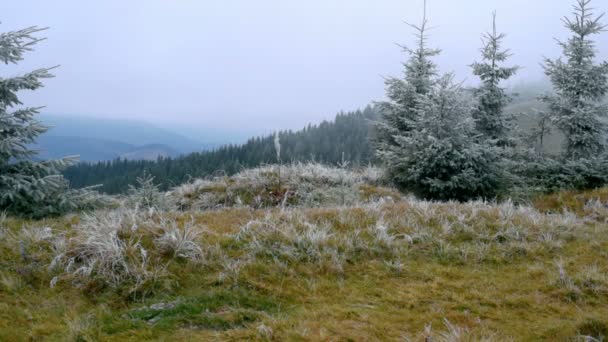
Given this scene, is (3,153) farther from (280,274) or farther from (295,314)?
(295,314)

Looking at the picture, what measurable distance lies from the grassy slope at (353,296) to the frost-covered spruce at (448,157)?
15.5 feet

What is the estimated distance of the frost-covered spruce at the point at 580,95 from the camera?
1445 centimetres

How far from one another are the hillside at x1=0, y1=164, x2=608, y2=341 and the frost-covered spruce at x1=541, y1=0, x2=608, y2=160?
9.41 meters

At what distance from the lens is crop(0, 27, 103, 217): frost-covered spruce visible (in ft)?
24.1

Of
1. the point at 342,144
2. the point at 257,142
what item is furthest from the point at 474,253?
the point at 257,142

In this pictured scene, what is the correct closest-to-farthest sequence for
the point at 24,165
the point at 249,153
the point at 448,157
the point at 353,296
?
1. the point at 353,296
2. the point at 24,165
3. the point at 448,157
4. the point at 249,153

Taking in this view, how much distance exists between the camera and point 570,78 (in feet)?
49.2

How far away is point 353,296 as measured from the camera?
423cm

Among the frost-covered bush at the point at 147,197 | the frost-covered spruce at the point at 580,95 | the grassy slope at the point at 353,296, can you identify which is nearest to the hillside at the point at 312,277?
the grassy slope at the point at 353,296

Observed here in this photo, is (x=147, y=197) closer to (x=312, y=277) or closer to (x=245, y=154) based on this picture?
(x=312, y=277)

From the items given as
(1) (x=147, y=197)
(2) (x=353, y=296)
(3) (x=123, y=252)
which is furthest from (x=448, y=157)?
(3) (x=123, y=252)

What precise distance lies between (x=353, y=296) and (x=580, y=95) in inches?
566

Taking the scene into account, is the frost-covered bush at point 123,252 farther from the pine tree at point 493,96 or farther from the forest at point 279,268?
the pine tree at point 493,96

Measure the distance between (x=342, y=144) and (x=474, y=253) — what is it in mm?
75835
